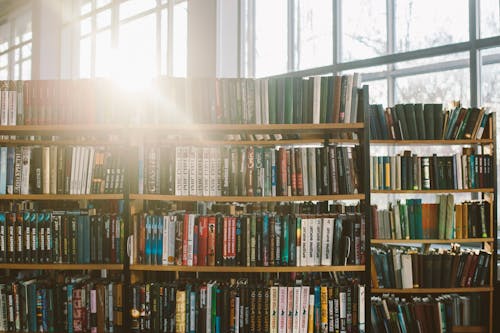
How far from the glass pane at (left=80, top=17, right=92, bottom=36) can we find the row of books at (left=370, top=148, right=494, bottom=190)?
666 cm

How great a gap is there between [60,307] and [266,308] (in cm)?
122

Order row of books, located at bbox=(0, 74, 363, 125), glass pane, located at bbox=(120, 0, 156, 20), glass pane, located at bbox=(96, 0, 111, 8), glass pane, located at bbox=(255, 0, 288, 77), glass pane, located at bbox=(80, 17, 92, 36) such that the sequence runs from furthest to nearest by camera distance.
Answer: glass pane, located at bbox=(80, 17, 92, 36) → glass pane, located at bbox=(96, 0, 111, 8) → glass pane, located at bbox=(120, 0, 156, 20) → glass pane, located at bbox=(255, 0, 288, 77) → row of books, located at bbox=(0, 74, 363, 125)

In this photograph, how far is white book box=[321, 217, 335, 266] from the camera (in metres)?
2.73

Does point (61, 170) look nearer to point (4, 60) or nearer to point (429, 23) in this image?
point (429, 23)

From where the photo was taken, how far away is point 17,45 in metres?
10.3

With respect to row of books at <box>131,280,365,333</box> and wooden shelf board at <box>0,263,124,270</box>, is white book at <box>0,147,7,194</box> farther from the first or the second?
row of books at <box>131,280,365,333</box>

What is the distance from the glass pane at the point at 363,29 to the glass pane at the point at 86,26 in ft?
17.0

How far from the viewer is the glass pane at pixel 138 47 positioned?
701 centimetres

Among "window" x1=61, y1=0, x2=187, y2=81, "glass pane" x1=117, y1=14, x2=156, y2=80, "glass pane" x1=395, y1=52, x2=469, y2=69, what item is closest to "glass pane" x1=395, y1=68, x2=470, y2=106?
"glass pane" x1=395, y1=52, x2=469, y2=69

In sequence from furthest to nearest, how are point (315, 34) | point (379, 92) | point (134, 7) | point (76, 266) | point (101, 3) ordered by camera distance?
point (101, 3)
point (134, 7)
point (315, 34)
point (379, 92)
point (76, 266)

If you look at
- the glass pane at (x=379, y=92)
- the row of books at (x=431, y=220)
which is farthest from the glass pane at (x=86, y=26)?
the row of books at (x=431, y=220)

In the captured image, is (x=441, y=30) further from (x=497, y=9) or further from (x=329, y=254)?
(x=329, y=254)

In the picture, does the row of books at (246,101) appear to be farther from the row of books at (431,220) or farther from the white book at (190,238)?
the row of books at (431,220)

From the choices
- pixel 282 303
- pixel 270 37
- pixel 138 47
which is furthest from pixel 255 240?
pixel 138 47
